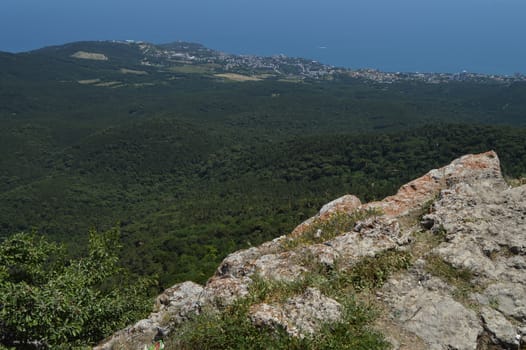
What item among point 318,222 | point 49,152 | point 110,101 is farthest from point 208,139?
point 318,222

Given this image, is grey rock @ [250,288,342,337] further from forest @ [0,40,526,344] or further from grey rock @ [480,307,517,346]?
forest @ [0,40,526,344]

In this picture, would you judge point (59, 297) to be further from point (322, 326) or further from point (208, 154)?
point (208, 154)

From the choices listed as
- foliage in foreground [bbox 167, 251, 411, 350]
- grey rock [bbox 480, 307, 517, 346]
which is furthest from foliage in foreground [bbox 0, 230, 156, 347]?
grey rock [bbox 480, 307, 517, 346]

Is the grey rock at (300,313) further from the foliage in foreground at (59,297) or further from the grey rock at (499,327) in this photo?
the foliage in foreground at (59,297)

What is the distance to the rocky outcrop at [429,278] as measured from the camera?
240 inches

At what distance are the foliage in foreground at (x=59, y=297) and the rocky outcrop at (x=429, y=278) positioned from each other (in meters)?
0.69

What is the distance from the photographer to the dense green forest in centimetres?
5306

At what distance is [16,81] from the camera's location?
186 meters

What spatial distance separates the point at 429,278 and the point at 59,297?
266 inches

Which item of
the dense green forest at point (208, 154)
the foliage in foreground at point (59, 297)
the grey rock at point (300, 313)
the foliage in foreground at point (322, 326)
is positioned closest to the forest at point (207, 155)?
the dense green forest at point (208, 154)

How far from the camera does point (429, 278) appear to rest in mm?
7109

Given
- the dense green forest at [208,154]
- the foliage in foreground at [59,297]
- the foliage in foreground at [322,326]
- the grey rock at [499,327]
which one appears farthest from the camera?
the dense green forest at [208,154]

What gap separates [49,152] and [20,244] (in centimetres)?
12103

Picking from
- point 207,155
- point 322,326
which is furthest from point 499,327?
point 207,155
